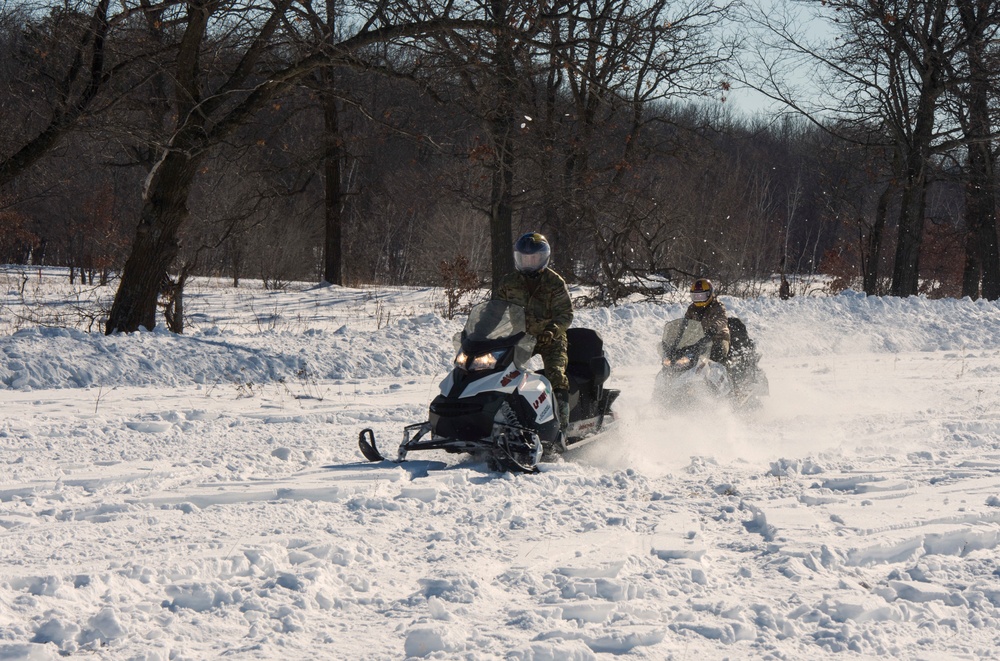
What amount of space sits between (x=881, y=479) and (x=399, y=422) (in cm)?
468

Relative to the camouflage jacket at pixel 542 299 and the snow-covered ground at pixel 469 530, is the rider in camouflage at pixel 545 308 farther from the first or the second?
the snow-covered ground at pixel 469 530

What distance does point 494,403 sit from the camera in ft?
22.9

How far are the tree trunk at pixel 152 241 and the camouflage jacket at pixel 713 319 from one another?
7.65 metres

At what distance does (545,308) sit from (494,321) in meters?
0.83

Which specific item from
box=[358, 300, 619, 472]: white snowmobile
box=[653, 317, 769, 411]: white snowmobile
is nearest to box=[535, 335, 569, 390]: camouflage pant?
box=[358, 300, 619, 472]: white snowmobile

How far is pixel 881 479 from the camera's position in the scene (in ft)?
23.2

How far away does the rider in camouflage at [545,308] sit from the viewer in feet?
25.4

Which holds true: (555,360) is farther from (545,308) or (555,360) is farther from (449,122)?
(449,122)

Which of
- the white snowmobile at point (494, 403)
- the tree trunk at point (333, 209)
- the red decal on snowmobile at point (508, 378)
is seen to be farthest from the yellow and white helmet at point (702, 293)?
the tree trunk at point (333, 209)

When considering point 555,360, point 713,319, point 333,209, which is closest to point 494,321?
point 555,360

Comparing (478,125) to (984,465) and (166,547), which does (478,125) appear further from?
(166,547)

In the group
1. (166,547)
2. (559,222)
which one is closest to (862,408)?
(166,547)

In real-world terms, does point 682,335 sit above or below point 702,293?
below

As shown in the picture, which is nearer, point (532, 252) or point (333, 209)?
point (532, 252)
